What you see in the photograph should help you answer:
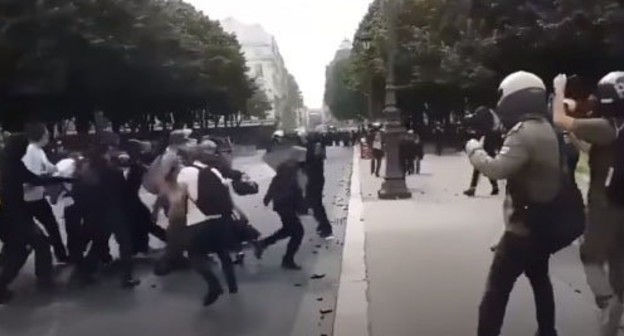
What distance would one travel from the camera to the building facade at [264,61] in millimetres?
4703

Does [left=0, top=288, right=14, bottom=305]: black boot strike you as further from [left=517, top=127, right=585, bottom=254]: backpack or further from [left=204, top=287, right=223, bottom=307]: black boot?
[left=517, top=127, right=585, bottom=254]: backpack

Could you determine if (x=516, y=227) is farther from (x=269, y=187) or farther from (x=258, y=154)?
(x=269, y=187)

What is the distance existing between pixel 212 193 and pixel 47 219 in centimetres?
157

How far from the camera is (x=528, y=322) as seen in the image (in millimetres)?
5105

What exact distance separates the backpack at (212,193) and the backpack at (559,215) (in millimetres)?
1553

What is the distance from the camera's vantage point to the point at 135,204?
17.8 ft

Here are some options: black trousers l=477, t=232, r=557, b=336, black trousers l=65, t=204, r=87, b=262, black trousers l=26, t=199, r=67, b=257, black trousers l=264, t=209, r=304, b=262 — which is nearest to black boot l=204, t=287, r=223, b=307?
black trousers l=264, t=209, r=304, b=262

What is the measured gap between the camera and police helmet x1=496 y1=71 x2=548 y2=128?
3.99 metres

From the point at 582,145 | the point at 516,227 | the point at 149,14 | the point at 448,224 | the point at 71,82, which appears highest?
the point at 149,14

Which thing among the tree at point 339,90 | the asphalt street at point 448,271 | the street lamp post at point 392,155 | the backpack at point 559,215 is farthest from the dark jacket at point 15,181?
the street lamp post at point 392,155

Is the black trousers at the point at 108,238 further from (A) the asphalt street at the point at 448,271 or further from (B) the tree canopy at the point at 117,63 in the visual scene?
(A) the asphalt street at the point at 448,271

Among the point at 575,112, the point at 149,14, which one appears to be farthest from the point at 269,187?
the point at 575,112

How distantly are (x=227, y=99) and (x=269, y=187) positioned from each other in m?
0.97

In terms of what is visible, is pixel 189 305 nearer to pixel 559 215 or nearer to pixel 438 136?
pixel 438 136
